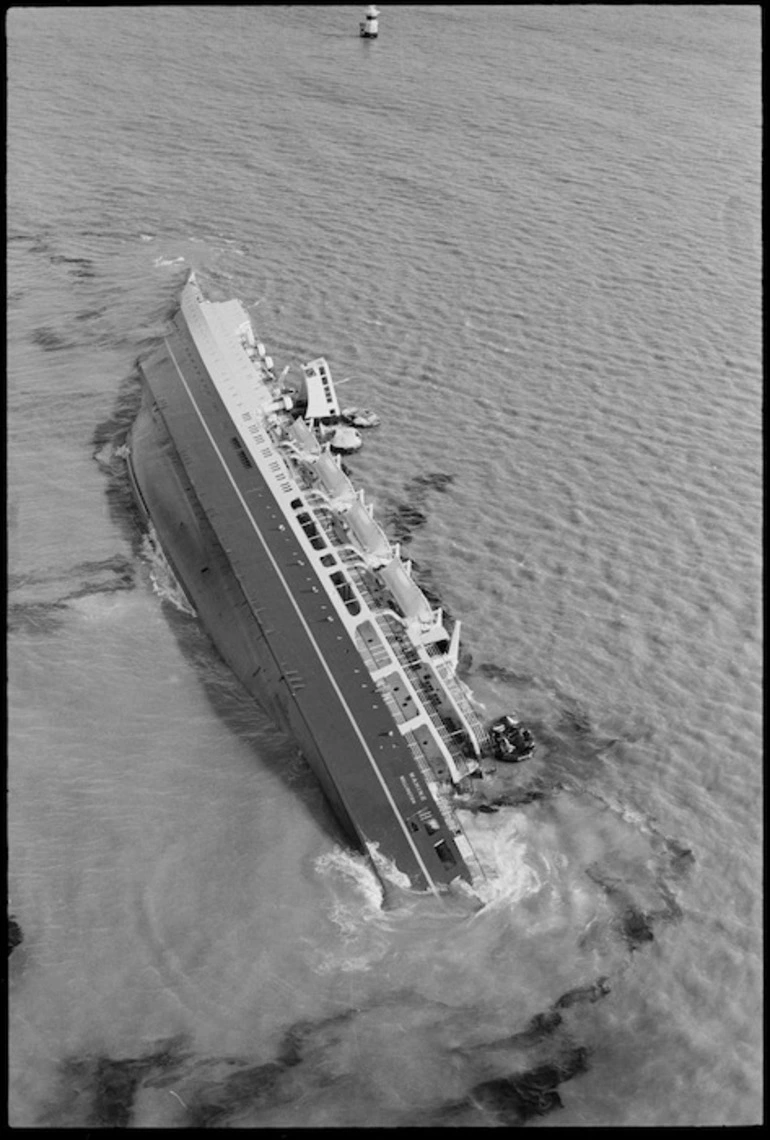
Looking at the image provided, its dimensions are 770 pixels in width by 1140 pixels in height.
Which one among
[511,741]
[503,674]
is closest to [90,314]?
[503,674]

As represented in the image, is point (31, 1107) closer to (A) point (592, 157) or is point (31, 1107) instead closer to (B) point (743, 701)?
(B) point (743, 701)

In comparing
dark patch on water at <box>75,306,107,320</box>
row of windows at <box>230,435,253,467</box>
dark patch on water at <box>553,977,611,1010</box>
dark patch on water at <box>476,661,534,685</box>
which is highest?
dark patch on water at <box>476,661,534,685</box>

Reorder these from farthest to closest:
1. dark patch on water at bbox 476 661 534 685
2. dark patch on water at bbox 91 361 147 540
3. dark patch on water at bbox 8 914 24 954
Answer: dark patch on water at bbox 91 361 147 540
dark patch on water at bbox 476 661 534 685
dark patch on water at bbox 8 914 24 954

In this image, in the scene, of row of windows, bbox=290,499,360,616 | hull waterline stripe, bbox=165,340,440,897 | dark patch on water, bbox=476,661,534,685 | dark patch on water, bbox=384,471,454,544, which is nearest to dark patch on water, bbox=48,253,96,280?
hull waterline stripe, bbox=165,340,440,897

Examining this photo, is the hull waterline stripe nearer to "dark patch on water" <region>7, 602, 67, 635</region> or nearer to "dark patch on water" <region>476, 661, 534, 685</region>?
"dark patch on water" <region>476, 661, 534, 685</region>

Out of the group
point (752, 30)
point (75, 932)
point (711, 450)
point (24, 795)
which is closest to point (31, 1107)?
point (75, 932)

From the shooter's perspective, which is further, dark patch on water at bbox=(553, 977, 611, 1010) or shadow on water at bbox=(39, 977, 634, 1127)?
dark patch on water at bbox=(553, 977, 611, 1010)

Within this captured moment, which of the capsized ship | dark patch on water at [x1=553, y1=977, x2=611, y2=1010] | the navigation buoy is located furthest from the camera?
the navigation buoy
